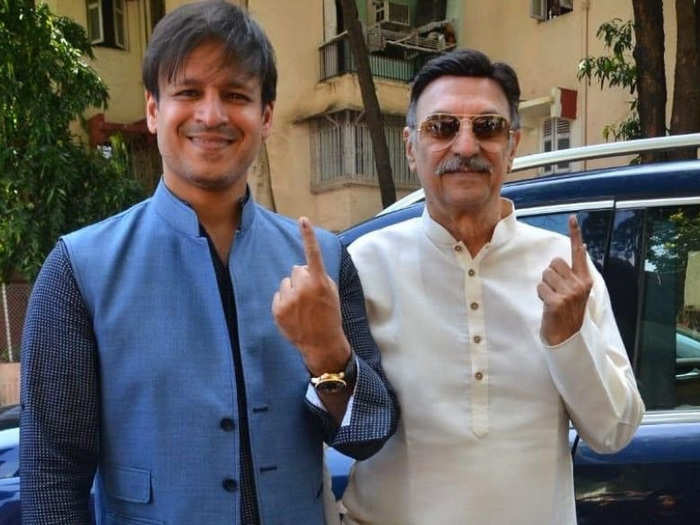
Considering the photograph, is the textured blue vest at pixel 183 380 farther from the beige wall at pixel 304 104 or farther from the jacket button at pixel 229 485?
the beige wall at pixel 304 104

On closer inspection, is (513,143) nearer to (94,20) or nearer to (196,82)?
(196,82)

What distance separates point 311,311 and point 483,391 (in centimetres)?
50

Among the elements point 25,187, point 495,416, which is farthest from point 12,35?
point 495,416

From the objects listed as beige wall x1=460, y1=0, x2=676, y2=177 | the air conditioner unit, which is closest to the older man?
beige wall x1=460, y1=0, x2=676, y2=177

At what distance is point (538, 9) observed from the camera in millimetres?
10422

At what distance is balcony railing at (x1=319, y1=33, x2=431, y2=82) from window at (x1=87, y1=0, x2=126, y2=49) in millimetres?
3991

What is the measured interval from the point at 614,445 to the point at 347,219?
380 inches

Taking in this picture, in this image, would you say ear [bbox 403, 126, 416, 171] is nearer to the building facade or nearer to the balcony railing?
the building facade

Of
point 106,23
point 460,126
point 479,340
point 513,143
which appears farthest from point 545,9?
point 479,340

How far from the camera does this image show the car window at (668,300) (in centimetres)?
204

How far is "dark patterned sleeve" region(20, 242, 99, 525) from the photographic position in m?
1.19

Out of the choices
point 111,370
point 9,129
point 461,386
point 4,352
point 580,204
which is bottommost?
point 4,352

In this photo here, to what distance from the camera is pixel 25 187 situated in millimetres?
6141

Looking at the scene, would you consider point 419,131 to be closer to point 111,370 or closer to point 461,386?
point 461,386
